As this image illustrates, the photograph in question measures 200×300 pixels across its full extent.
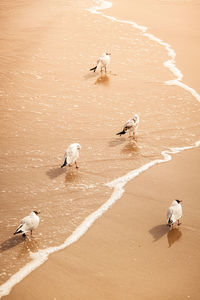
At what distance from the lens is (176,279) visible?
21.3ft

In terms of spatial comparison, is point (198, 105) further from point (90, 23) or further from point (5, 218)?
point (90, 23)

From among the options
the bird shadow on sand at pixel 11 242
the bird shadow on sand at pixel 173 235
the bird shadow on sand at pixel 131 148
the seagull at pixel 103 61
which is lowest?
the bird shadow on sand at pixel 11 242

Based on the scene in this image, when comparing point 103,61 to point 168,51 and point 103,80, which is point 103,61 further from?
point 168,51

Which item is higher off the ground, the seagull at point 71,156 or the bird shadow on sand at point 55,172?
the seagull at point 71,156

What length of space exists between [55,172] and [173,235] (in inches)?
114

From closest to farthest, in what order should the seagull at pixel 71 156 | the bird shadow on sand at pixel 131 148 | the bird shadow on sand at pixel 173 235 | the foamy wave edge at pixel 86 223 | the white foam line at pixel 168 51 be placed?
the foamy wave edge at pixel 86 223 → the bird shadow on sand at pixel 173 235 → the seagull at pixel 71 156 → the bird shadow on sand at pixel 131 148 → the white foam line at pixel 168 51

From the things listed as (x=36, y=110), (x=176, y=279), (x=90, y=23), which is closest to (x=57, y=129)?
(x=36, y=110)

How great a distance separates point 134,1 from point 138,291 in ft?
61.4

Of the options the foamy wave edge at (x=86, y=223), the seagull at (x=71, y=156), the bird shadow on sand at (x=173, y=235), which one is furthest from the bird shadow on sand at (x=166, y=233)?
the seagull at (x=71, y=156)

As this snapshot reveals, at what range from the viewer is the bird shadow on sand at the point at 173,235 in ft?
23.9

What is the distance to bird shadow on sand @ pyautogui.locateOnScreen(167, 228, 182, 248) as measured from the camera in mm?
7275

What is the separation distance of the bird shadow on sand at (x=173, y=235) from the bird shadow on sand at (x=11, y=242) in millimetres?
2349

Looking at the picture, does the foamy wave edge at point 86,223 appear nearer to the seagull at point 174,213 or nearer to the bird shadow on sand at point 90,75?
the seagull at point 174,213

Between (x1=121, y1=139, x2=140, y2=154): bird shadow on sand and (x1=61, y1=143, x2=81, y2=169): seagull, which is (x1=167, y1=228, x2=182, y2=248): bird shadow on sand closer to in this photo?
(x1=61, y1=143, x2=81, y2=169): seagull
